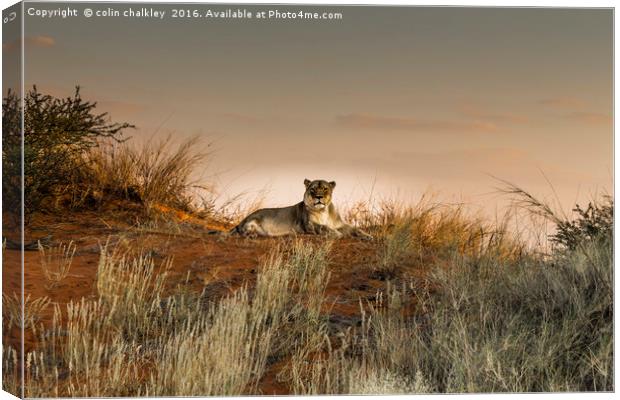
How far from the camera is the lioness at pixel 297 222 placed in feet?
40.8

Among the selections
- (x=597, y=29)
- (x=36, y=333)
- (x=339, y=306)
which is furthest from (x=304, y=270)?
(x=597, y=29)

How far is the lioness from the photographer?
1245cm

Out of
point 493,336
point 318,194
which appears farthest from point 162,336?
point 318,194

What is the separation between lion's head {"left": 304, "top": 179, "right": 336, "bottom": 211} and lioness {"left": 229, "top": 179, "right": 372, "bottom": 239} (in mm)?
82

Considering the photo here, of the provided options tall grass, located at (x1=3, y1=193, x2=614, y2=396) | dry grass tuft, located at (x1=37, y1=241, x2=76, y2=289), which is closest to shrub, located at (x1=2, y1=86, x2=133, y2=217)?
dry grass tuft, located at (x1=37, y1=241, x2=76, y2=289)

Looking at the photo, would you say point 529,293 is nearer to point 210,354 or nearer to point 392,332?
point 392,332

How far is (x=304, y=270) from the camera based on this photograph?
1026 cm

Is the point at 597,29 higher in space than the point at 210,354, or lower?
higher

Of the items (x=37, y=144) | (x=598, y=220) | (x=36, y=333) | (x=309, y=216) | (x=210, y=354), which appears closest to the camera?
(x=210, y=354)

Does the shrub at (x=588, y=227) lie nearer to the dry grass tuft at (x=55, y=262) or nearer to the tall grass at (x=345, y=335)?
the tall grass at (x=345, y=335)

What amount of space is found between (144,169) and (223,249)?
2.09 m

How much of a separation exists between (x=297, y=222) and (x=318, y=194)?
53.9 inches

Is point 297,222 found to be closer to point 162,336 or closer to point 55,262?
point 55,262

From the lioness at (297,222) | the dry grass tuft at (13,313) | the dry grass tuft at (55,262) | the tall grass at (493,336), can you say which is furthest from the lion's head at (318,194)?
the dry grass tuft at (13,313)
